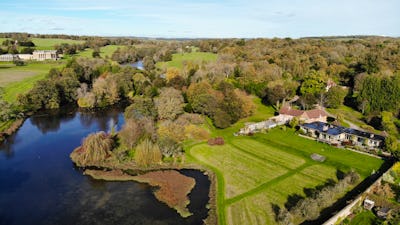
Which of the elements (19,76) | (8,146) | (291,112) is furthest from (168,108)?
(19,76)

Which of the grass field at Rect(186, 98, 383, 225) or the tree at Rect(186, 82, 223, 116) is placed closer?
the grass field at Rect(186, 98, 383, 225)

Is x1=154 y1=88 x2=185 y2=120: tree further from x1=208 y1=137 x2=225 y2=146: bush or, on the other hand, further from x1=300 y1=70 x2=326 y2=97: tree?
x1=300 y1=70 x2=326 y2=97: tree

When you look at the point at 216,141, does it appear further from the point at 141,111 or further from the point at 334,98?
the point at 334,98

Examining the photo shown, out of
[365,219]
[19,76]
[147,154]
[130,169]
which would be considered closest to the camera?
[365,219]

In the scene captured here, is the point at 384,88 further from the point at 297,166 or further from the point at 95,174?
the point at 95,174

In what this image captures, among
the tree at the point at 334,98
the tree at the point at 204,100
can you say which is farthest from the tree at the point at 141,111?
the tree at the point at 334,98

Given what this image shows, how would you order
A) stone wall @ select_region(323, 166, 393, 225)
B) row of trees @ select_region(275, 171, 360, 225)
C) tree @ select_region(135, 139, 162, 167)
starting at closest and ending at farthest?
1. stone wall @ select_region(323, 166, 393, 225)
2. row of trees @ select_region(275, 171, 360, 225)
3. tree @ select_region(135, 139, 162, 167)

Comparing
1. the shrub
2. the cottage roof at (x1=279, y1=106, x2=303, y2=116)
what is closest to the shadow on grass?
the cottage roof at (x1=279, y1=106, x2=303, y2=116)

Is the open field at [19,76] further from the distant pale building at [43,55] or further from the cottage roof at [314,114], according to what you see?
the cottage roof at [314,114]
